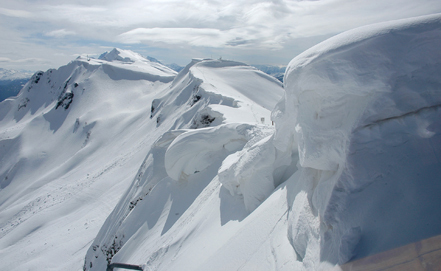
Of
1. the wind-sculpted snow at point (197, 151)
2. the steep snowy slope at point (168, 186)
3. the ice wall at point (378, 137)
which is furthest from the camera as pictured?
the wind-sculpted snow at point (197, 151)

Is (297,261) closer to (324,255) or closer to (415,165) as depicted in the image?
(324,255)

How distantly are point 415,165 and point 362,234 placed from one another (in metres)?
0.88

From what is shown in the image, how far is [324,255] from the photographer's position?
2.66 meters

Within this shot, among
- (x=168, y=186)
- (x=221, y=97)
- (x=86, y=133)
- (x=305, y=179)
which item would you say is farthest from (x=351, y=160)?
(x=86, y=133)

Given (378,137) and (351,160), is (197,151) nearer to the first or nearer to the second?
(351,160)

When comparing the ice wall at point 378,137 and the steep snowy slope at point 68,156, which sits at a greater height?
the ice wall at point 378,137

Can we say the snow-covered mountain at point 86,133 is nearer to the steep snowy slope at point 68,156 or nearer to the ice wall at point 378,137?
the steep snowy slope at point 68,156

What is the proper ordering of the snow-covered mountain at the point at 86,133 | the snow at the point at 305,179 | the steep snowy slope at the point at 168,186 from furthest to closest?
the snow-covered mountain at the point at 86,133
the steep snowy slope at the point at 168,186
the snow at the point at 305,179

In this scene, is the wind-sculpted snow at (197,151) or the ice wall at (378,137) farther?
the wind-sculpted snow at (197,151)

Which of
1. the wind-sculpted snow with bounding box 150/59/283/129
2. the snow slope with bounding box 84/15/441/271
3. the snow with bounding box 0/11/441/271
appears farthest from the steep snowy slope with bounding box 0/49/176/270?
the snow slope with bounding box 84/15/441/271

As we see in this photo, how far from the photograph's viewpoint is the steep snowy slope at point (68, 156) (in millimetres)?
14781

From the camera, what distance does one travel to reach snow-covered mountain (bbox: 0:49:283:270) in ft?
47.0

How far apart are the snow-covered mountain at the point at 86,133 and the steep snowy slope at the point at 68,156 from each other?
0.31 feet

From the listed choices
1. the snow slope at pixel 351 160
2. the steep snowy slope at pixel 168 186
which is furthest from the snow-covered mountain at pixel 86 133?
the snow slope at pixel 351 160
